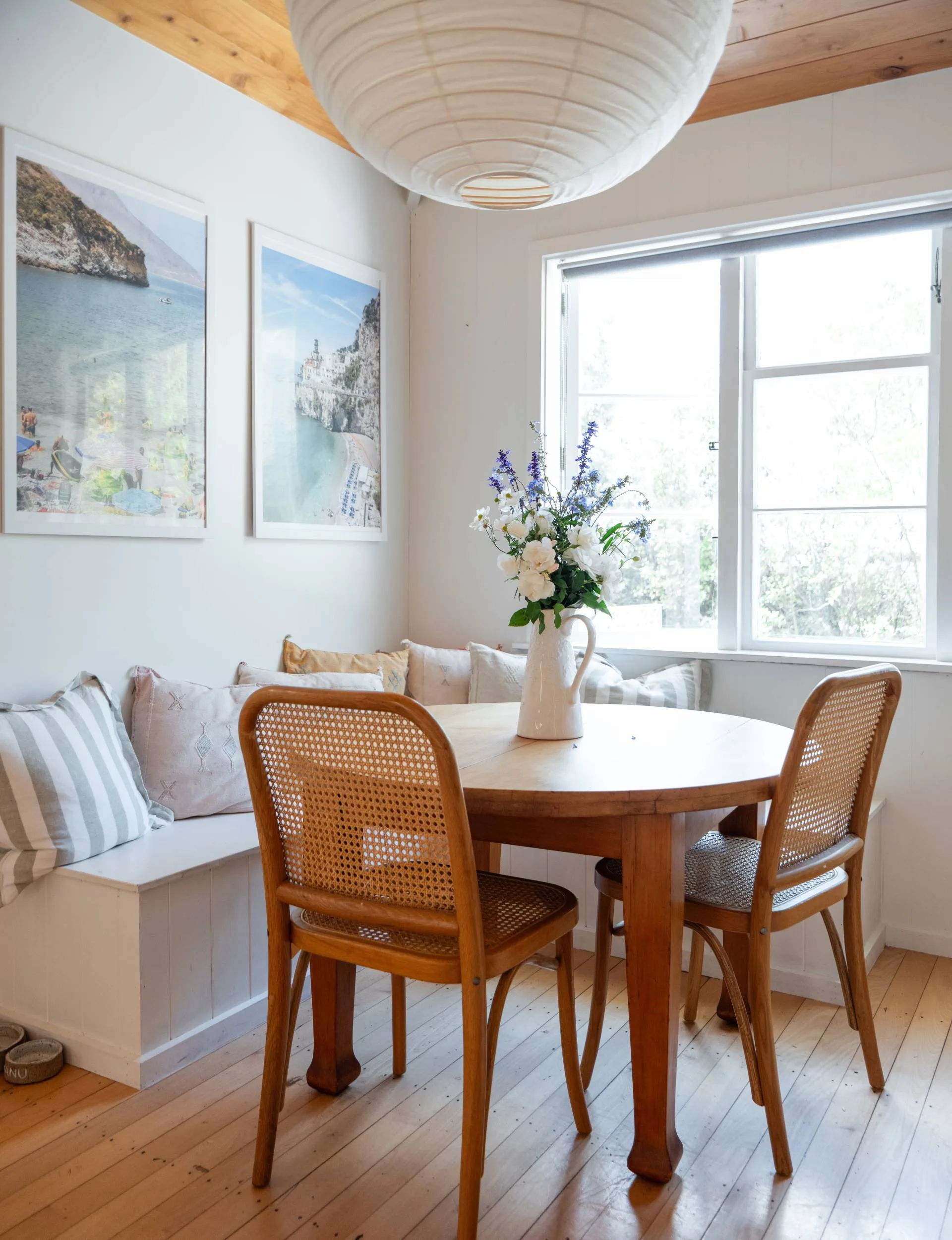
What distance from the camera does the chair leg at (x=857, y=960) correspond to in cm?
204

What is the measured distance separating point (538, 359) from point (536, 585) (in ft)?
5.73

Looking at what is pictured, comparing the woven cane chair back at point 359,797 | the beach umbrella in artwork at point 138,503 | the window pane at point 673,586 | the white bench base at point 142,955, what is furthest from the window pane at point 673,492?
the woven cane chair back at point 359,797

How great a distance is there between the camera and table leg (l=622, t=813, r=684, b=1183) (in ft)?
5.75

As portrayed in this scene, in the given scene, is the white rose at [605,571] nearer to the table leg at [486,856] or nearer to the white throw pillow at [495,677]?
the table leg at [486,856]

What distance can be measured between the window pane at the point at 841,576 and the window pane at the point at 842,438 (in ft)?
0.22

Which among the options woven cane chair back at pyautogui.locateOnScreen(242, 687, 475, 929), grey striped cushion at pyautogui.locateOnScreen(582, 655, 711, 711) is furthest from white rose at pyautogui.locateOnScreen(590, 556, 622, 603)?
grey striped cushion at pyautogui.locateOnScreen(582, 655, 711, 711)

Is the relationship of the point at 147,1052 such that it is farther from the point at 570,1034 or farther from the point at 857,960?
the point at 857,960

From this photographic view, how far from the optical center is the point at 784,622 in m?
3.32

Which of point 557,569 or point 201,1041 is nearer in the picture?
point 557,569

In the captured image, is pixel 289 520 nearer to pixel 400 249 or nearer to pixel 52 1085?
pixel 400 249

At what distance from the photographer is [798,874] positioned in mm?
1831

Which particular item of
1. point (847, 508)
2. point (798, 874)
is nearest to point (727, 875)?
point (798, 874)

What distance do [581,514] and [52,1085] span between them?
5.43ft

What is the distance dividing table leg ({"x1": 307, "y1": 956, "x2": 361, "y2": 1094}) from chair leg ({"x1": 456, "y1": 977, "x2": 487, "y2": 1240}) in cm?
58
